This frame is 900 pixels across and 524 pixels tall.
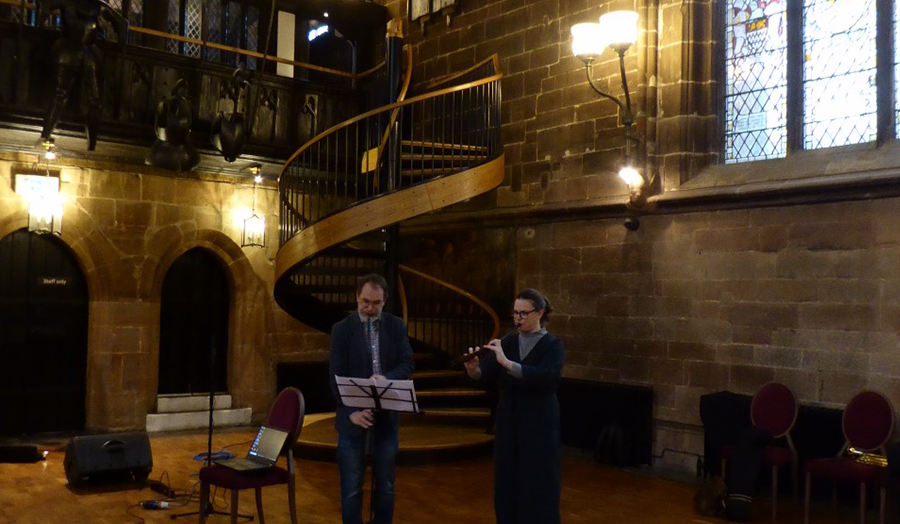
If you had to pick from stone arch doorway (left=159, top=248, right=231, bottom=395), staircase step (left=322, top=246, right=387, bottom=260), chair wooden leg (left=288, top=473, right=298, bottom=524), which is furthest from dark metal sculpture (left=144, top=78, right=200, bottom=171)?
chair wooden leg (left=288, top=473, right=298, bottom=524)

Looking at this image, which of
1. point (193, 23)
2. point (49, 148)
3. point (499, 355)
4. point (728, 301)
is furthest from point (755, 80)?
point (49, 148)

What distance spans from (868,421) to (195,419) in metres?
5.97

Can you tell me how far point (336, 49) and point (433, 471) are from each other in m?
5.75

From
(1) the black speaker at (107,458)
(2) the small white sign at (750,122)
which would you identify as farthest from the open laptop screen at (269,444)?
(2) the small white sign at (750,122)

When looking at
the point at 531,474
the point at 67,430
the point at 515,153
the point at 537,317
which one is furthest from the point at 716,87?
the point at 67,430

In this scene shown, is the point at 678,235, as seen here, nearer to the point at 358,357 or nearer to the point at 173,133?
the point at 358,357

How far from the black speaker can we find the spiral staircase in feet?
4.37

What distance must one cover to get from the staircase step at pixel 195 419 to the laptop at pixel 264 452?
13.4 ft

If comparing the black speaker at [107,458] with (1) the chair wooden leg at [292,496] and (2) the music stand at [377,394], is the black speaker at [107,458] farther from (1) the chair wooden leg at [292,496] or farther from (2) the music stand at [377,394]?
(2) the music stand at [377,394]

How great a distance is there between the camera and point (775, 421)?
560 cm

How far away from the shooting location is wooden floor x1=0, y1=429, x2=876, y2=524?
518 cm

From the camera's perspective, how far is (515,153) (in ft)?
27.1

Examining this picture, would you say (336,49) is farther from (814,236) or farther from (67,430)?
(814,236)

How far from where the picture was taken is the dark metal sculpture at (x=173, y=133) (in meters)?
7.55
